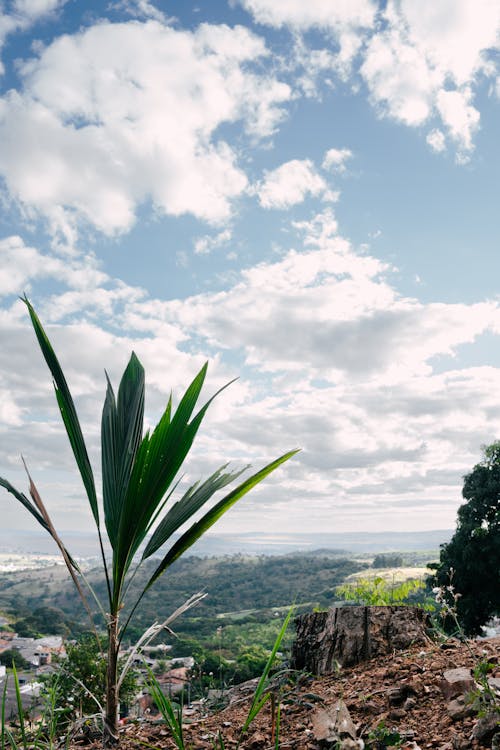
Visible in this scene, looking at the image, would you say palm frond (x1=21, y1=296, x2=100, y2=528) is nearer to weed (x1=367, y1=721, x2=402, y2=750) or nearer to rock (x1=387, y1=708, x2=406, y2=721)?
weed (x1=367, y1=721, x2=402, y2=750)

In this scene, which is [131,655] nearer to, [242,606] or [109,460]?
[109,460]

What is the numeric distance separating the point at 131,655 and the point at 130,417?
1.10 m

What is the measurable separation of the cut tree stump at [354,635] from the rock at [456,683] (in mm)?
904

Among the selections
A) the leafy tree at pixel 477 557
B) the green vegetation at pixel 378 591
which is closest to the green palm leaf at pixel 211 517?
the green vegetation at pixel 378 591

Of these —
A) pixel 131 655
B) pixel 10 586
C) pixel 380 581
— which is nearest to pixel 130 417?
pixel 131 655

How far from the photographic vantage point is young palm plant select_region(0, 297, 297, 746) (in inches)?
95.8

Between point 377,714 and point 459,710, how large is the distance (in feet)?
1.37

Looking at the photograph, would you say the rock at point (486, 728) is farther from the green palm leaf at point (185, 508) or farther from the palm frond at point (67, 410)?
the palm frond at point (67, 410)

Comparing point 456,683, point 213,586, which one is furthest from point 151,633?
point 213,586

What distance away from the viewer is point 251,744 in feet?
8.77

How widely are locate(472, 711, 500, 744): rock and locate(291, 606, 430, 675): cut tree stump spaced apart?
1516mm

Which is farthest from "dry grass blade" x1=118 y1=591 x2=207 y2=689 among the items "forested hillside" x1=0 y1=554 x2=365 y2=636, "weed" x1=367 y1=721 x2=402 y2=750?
"forested hillside" x1=0 y1=554 x2=365 y2=636

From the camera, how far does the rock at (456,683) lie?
2.84 metres

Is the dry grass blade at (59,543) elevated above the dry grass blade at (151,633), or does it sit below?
above
